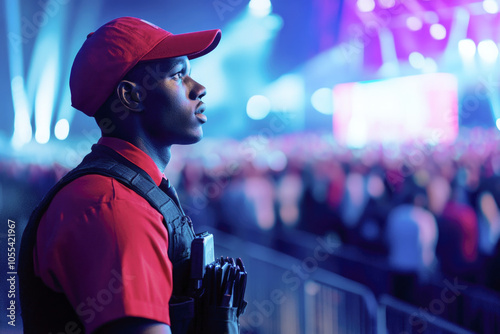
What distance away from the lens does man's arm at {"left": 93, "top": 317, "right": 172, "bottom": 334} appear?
2.33 ft

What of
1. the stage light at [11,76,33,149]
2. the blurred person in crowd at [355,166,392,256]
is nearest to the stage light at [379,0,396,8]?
the blurred person in crowd at [355,166,392,256]

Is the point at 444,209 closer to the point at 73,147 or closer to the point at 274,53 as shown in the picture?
the point at 274,53

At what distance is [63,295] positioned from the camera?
84 cm

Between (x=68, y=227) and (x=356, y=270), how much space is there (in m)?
4.07

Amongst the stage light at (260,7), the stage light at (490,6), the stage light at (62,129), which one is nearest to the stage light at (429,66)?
the stage light at (490,6)

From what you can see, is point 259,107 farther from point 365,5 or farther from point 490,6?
point 490,6

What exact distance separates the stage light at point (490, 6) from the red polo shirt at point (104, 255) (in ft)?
23.4

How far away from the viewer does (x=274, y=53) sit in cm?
559

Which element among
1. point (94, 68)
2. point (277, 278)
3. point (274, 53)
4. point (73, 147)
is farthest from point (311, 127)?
point (94, 68)

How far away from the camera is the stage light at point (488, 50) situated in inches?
273

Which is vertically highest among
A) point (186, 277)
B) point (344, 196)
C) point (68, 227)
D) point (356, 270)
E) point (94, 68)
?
point (94, 68)

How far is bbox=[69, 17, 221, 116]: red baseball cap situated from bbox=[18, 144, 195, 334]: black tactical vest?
0.16 metres

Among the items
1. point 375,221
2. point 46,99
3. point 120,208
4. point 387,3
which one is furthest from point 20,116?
point 387,3

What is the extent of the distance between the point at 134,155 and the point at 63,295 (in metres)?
0.33
